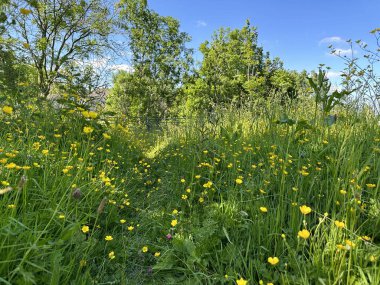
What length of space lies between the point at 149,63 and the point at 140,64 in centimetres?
59

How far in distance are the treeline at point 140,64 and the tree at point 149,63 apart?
0.06 metres

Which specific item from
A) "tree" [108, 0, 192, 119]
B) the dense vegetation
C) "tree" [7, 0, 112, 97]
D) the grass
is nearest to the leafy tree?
"tree" [108, 0, 192, 119]

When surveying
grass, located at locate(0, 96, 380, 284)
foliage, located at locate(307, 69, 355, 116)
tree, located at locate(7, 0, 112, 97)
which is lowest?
grass, located at locate(0, 96, 380, 284)

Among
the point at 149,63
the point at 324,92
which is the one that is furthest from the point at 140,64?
the point at 324,92

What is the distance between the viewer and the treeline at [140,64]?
5.41 metres

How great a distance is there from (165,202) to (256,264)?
1125mm

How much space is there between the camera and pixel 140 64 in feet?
54.2

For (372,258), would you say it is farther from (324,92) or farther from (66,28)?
(66,28)

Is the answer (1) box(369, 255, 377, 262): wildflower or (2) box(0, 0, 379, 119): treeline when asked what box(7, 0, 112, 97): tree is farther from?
(1) box(369, 255, 377, 262): wildflower

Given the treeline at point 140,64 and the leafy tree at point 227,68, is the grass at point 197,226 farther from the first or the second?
the leafy tree at point 227,68

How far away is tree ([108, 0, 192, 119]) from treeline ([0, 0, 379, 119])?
6cm

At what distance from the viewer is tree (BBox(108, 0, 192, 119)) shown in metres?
16.1

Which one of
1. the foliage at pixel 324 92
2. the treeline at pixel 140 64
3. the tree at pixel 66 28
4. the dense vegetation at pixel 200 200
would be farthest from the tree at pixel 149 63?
the foliage at pixel 324 92

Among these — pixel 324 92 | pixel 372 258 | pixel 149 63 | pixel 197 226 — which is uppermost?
pixel 149 63
